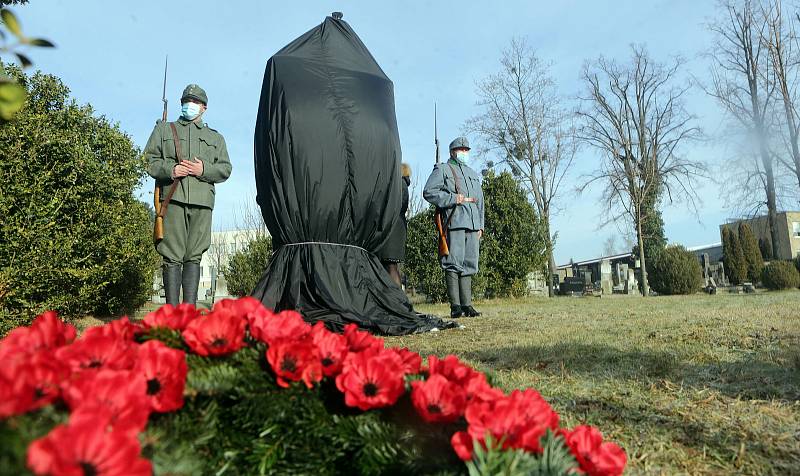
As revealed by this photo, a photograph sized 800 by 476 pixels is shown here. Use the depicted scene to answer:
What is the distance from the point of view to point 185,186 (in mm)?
4719

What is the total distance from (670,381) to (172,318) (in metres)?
2.45

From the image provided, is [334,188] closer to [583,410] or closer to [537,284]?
[583,410]

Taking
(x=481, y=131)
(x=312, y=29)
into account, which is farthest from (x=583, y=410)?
(x=481, y=131)

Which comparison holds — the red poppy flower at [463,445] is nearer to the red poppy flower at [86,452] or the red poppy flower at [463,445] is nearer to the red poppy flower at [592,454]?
the red poppy flower at [592,454]

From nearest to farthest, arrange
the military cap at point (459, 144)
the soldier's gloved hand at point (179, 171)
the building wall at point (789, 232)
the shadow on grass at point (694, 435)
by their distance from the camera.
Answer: the shadow on grass at point (694, 435) < the soldier's gloved hand at point (179, 171) < the military cap at point (459, 144) < the building wall at point (789, 232)

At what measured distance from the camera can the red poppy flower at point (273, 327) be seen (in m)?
1.24

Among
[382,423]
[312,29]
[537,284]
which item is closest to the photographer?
[382,423]

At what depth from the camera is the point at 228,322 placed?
1204 millimetres

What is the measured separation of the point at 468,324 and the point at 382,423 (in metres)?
4.68

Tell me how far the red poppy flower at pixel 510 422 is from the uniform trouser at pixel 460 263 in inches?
227

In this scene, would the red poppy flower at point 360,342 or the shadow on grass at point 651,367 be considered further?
the shadow on grass at point 651,367

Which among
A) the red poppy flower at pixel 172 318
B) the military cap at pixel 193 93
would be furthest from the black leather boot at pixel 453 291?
the red poppy flower at pixel 172 318

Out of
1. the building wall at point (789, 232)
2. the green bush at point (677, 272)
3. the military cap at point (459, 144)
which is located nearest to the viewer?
the military cap at point (459, 144)

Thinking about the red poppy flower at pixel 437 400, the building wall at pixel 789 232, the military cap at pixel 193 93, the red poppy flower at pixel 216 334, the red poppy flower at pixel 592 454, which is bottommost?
the red poppy flower at pixel 592 454
